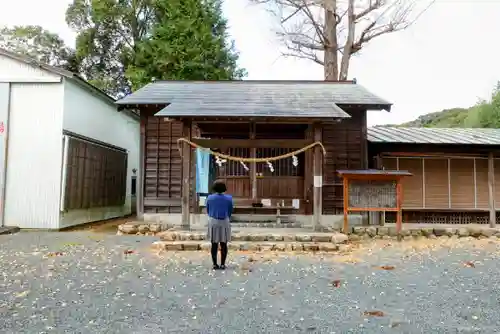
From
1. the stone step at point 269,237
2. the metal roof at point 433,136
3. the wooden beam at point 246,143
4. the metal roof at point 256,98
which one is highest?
the metal roof at point 256,98

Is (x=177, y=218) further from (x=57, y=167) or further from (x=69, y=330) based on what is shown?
(x=69, y=330)

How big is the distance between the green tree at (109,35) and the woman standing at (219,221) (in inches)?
752

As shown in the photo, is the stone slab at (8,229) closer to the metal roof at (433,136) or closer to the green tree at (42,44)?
the metal roof at (433,136)

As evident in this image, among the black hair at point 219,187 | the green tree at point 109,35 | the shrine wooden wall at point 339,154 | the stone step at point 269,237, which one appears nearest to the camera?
the black hair at point 219,187

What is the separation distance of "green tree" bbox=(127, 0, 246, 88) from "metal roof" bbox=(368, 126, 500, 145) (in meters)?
10.6

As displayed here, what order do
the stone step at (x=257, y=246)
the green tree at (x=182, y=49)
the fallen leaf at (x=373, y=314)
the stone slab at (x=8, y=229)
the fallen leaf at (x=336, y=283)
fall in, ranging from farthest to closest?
the green tree at (x=182, y=49) → the stone slab at (x=8, y=229) → the stone step at (x=257, y=246) → the fallen leaf at (x=336, y=283) → the fallen leaf at (x=373, y=314)

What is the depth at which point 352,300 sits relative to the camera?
5.03 meters

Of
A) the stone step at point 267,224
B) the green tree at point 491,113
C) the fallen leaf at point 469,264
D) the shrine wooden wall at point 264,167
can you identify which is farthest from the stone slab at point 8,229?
the green tree at point 491,113

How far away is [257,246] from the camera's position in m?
8.80

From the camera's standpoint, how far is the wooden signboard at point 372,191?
10.4m

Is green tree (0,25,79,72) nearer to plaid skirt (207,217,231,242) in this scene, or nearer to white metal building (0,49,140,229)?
white metal building (0,49,140,229)

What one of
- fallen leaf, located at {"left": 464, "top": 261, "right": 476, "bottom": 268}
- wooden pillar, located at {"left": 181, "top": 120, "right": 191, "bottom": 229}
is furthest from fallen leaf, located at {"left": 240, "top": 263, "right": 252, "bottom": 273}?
fallen leaf, located at {"left": 464, "top": 261, "right": 476, "bottom": 268}

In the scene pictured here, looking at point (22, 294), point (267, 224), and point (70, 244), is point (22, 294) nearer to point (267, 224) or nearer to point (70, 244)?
point (70, 244)

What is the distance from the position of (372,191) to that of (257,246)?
3.64m
